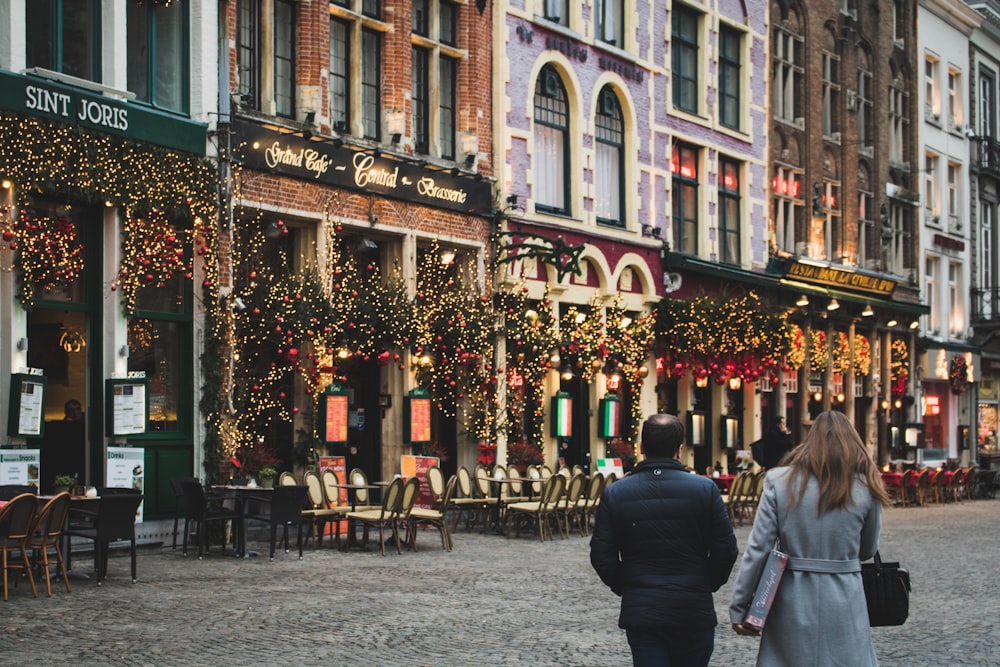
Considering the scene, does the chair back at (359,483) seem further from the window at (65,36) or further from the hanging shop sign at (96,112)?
the window at (65,36)

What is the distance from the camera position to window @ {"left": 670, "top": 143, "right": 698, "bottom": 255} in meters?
30.2

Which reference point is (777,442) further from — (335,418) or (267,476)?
(267,476)

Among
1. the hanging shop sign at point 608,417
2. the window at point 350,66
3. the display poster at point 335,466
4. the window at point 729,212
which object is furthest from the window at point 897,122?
the display poster at point 335,466

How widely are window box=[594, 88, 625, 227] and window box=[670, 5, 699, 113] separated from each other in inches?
96.5

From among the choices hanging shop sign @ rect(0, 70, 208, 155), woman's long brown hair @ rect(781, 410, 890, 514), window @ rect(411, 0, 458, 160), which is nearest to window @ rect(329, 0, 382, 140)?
window @ rect(411, 0, 458, 160)

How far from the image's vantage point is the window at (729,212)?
1257 inches

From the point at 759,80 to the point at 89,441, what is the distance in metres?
20.0

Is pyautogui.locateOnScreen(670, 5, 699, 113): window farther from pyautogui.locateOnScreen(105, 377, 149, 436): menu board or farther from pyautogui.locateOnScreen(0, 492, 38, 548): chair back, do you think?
pyautogui.locateOnScreen(0, 492, 38, 548): chair back

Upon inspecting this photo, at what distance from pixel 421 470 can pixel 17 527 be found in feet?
29.0

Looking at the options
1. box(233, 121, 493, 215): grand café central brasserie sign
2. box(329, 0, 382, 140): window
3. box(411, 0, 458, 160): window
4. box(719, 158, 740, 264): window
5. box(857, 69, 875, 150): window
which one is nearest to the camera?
box(233, 121, 493, 215): grand café central brasserie sign

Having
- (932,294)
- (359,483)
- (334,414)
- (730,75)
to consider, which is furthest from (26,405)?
(932,294)

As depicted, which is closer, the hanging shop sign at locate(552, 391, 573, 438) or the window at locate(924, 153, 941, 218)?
the hanging shop sign at locate(552, 391, 573, 438)

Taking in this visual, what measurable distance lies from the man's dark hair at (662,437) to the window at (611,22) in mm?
22157

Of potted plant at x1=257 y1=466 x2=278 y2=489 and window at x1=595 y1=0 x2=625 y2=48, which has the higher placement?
window at x1=595 y1=0 x2=625 y2=48
